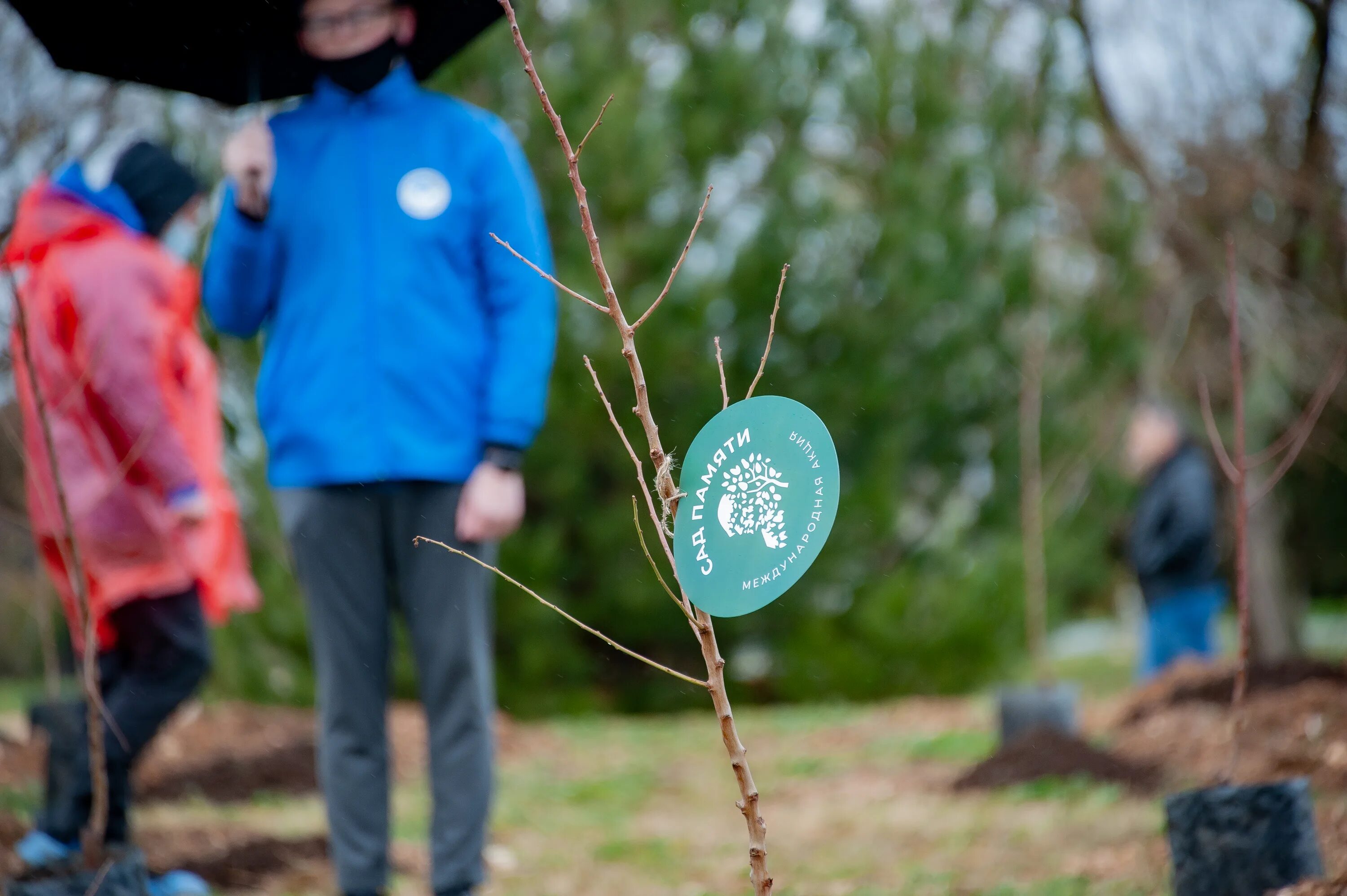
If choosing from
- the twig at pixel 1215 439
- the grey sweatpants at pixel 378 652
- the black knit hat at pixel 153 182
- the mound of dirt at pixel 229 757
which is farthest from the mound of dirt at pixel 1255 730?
the mound of dirt at pixel 229 757

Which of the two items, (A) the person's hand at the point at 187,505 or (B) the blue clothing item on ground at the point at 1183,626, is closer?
(A) the person's hand at the point at 187,505

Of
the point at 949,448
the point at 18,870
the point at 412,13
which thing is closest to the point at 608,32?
the point at 949,448

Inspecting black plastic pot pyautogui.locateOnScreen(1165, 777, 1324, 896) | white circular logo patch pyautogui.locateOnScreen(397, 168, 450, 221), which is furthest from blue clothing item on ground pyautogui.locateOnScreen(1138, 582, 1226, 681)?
white circular logo patch pyautogui.locateOnScreen(397, 168, 450, 221)

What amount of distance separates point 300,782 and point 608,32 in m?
4.93

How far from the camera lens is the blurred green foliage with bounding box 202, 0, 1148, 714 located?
7047mm

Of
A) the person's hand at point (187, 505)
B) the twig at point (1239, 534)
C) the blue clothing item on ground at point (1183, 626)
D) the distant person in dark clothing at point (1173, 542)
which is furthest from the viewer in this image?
the blue clothing item on ground at point (1183, 626)

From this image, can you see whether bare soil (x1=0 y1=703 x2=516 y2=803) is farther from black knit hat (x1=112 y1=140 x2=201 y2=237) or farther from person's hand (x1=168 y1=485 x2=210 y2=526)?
black knit hat (x1=112 y1=140 x2=201 y2=237)

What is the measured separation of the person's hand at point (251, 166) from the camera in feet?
7.56

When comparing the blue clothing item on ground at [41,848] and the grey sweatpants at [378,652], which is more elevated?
the grey sweatpants at [378,652]

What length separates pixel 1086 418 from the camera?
8938 millimetres

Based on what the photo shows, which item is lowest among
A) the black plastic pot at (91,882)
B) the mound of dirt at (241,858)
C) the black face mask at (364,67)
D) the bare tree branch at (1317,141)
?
the mound of dirt at (241,858)

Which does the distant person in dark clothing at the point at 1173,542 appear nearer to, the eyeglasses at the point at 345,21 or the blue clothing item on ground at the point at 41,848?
the eyeglasses at the point at 345,21

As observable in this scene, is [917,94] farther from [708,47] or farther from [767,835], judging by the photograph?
[767,835]

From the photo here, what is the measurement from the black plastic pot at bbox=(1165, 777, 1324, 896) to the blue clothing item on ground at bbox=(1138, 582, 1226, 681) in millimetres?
4351
